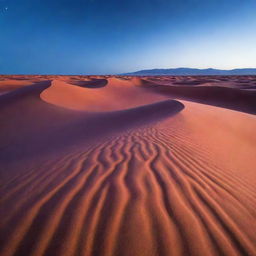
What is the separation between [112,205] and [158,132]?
2782mm

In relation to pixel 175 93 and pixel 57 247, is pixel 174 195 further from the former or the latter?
pixel 175 93

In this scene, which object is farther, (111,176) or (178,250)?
(111,176)

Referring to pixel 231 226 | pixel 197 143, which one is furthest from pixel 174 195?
pixel 197 143

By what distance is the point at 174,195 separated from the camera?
2.00m

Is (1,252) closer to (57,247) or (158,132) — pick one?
(57,247)

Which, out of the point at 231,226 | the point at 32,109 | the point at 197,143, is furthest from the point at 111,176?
the point at 32,109

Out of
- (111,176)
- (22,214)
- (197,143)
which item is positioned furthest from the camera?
(197,143)

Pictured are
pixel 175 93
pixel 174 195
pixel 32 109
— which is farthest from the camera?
pixel 175 93

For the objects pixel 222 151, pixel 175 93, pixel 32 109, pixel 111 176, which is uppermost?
pixel 111 176

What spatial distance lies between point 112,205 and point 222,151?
2.63m

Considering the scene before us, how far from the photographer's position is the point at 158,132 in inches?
173

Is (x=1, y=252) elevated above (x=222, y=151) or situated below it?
above

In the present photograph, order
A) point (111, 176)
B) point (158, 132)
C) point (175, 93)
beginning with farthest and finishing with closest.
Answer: point (175, 93)
point (158, 132)
point (111, 176)

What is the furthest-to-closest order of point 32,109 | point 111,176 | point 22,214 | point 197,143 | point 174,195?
point 32,109 < point 197,143 < point 111,176 < point 174,195 < point 22,214
